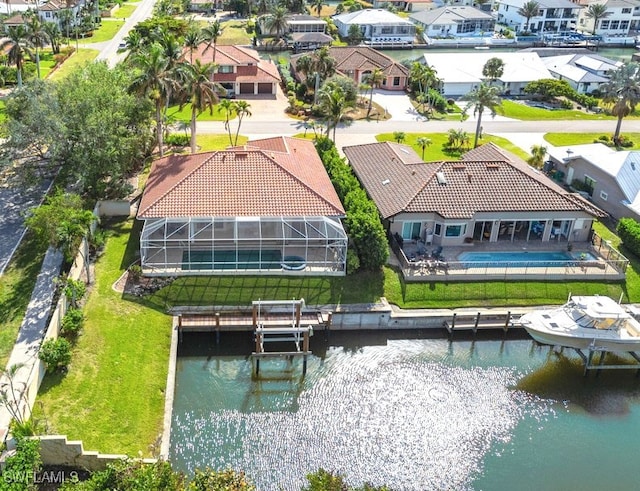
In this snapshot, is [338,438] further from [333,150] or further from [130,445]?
[333,150]

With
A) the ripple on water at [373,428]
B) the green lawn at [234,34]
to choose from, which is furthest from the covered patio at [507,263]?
the green lawn at [234,34]

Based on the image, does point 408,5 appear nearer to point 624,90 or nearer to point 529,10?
point 529,10

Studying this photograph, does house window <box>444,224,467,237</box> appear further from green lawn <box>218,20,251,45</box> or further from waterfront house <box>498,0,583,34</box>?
waterfront house <box>498,0,583,34</box>

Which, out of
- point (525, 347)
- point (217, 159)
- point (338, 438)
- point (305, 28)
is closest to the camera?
point (338, 438)

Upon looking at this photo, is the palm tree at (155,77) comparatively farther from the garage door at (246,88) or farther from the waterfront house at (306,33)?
the waterfront house at (306,33)

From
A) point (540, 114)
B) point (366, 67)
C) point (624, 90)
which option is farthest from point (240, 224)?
point (540, 114)

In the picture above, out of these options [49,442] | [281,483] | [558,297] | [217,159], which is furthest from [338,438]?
[217,159]
